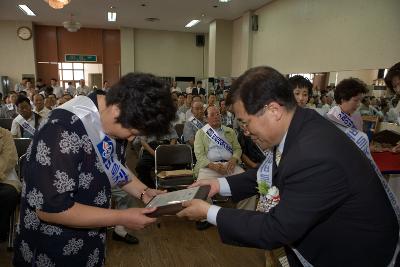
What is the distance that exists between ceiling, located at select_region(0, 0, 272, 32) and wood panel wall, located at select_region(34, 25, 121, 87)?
23.8 inches

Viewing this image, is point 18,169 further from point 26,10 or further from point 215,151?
point 26,10

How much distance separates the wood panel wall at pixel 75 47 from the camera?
12156 mm

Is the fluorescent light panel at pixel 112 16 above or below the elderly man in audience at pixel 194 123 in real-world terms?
above

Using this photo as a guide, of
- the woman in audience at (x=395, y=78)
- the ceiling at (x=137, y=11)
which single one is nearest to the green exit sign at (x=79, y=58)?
the ceiling at (x=137, y=11)

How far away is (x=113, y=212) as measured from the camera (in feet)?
3.74

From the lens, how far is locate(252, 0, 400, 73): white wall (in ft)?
15.0

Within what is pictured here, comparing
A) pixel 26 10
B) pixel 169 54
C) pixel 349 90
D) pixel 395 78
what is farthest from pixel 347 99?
pixel 169 54

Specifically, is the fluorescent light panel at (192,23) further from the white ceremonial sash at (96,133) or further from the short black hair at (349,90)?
the white ceremonial sash at (96,133)

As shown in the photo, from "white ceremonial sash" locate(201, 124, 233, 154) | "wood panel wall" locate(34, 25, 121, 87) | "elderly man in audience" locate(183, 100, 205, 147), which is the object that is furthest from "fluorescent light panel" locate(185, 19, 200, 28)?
"white ceremonial sash" locate(201, 124, 233, 154)

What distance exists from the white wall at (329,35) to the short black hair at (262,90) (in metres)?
4.26

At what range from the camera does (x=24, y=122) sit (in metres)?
4.09

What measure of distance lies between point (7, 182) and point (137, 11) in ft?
26.2

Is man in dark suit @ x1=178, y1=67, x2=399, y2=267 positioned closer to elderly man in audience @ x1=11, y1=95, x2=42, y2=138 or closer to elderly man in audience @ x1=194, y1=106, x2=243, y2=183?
elderly man in audience @ x1=194, y1=106, x2=243, y2=183

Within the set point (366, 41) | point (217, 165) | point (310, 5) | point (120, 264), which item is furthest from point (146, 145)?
point (310, 5)
